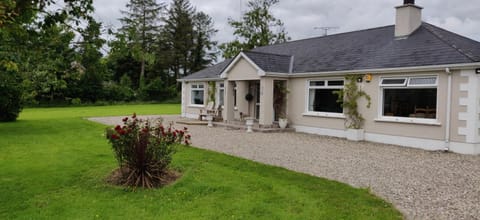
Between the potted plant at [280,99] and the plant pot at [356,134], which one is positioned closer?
the plant pot at [356,134]

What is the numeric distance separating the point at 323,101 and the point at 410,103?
3593 millimetres

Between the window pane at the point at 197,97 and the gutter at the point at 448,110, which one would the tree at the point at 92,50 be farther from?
the window pane at the point at 197,97

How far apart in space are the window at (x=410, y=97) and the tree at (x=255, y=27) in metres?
27.9

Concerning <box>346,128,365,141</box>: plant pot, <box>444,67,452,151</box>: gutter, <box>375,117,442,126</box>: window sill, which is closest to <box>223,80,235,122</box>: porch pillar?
<box>346,128,365,141</box>: plant pot

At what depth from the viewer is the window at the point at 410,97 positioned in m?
11.5

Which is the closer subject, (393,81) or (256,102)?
(393,81)

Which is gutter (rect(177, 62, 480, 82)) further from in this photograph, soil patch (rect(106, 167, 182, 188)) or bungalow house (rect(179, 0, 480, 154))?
soil patch (rect(106, 167, 182, 188))

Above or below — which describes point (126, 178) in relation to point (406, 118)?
below

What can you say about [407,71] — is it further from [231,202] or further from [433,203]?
[231,202]

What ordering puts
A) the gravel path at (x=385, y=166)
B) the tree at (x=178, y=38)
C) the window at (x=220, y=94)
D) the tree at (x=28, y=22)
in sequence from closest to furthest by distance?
the tree at (x=28, y=22), the gravel path at (x=385, y=166), the window at (x=220, y=94), the tree at (x=178, y=38)

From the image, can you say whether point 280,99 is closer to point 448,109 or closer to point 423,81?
point 423,81

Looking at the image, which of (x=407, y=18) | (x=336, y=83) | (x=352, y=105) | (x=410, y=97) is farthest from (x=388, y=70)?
(x=407, y=18)

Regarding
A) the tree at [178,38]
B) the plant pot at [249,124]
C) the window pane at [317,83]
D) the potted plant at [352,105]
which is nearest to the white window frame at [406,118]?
the potted plant at [352,105]

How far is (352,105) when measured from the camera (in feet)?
44.1
